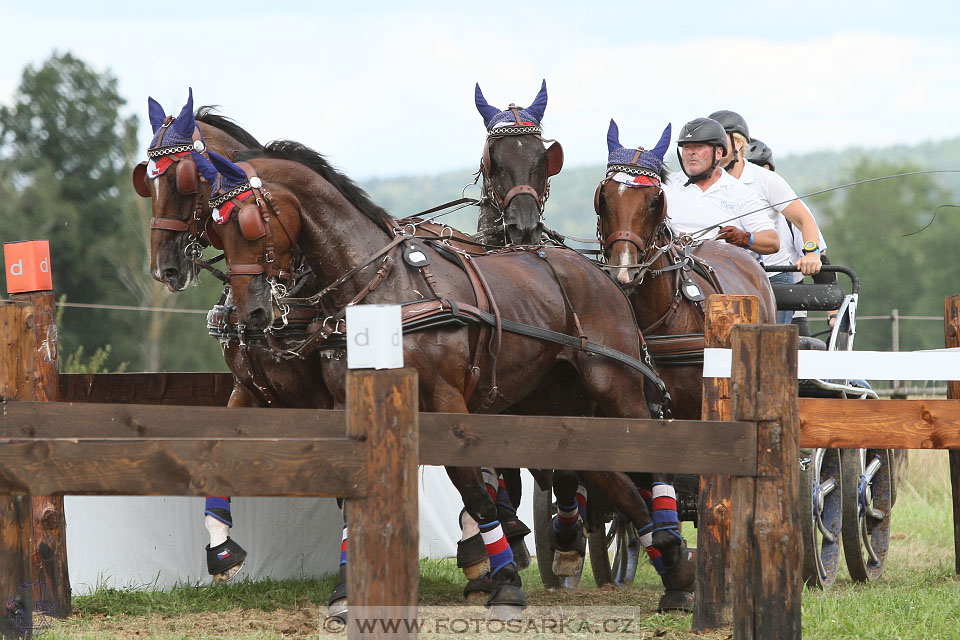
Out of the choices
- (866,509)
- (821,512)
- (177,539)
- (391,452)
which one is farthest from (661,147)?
(177,539)

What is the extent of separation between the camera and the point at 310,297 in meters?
5.29

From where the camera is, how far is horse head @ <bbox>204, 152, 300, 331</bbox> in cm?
498

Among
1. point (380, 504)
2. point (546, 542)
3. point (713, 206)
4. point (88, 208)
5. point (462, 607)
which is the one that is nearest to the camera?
point (380, 504)

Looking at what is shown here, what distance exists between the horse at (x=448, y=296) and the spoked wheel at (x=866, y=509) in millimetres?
1841

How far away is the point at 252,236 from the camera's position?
498cm

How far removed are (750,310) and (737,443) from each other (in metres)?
1.11

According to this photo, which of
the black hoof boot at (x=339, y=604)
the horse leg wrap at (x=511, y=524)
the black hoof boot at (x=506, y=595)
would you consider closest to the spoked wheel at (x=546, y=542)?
the horse leg wrap at (x=511, y=524)

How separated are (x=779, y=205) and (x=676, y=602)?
289 centimetres

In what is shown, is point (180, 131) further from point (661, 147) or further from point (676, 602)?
point (676, 602)

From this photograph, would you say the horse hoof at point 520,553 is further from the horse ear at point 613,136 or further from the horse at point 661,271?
the horse ear at point 613,136

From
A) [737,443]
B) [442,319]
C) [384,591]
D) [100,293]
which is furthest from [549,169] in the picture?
[100,293]

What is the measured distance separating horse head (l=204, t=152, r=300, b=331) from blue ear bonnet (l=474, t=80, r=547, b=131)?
2.04m

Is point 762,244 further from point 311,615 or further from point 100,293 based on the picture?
point 100,293

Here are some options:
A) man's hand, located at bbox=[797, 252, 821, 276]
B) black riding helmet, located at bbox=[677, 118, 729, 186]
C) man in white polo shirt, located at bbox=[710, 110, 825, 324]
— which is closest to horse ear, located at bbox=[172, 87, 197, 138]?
black riding helmet, located at bbox=[677, 118, 729, 186]
